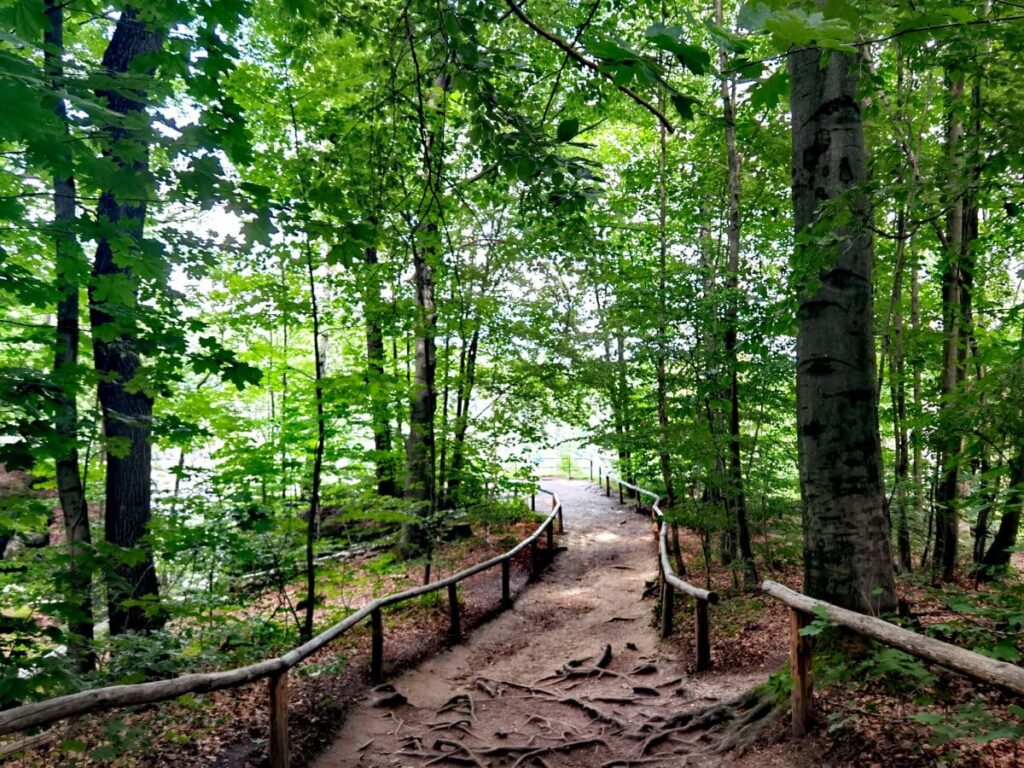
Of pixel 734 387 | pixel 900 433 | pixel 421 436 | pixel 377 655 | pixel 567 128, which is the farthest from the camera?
pixel 421 436

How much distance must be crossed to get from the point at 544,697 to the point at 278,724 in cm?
268

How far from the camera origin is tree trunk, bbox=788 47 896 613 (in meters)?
3.44

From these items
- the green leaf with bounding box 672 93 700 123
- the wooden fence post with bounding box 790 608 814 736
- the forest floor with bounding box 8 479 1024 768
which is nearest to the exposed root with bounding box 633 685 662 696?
the forest floor with bounding box 8 479 1024 768

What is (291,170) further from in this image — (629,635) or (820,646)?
(629,635)

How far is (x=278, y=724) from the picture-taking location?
3.91 meters

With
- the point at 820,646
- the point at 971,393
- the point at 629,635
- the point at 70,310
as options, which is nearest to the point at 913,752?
the point at 820,646

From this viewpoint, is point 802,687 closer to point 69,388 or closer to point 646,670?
point 646,670

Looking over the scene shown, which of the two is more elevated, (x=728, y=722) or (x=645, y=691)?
(x=728, y=722)

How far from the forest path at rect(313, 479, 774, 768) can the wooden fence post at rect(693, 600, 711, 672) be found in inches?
5.6

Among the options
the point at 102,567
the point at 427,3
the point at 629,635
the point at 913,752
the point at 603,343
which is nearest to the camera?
the point at 913,752

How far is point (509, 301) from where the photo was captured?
11.2 metres

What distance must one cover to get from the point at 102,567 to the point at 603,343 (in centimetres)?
898

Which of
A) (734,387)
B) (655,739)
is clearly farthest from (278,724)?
(734,387)

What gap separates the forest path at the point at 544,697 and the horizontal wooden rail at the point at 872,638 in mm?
538
